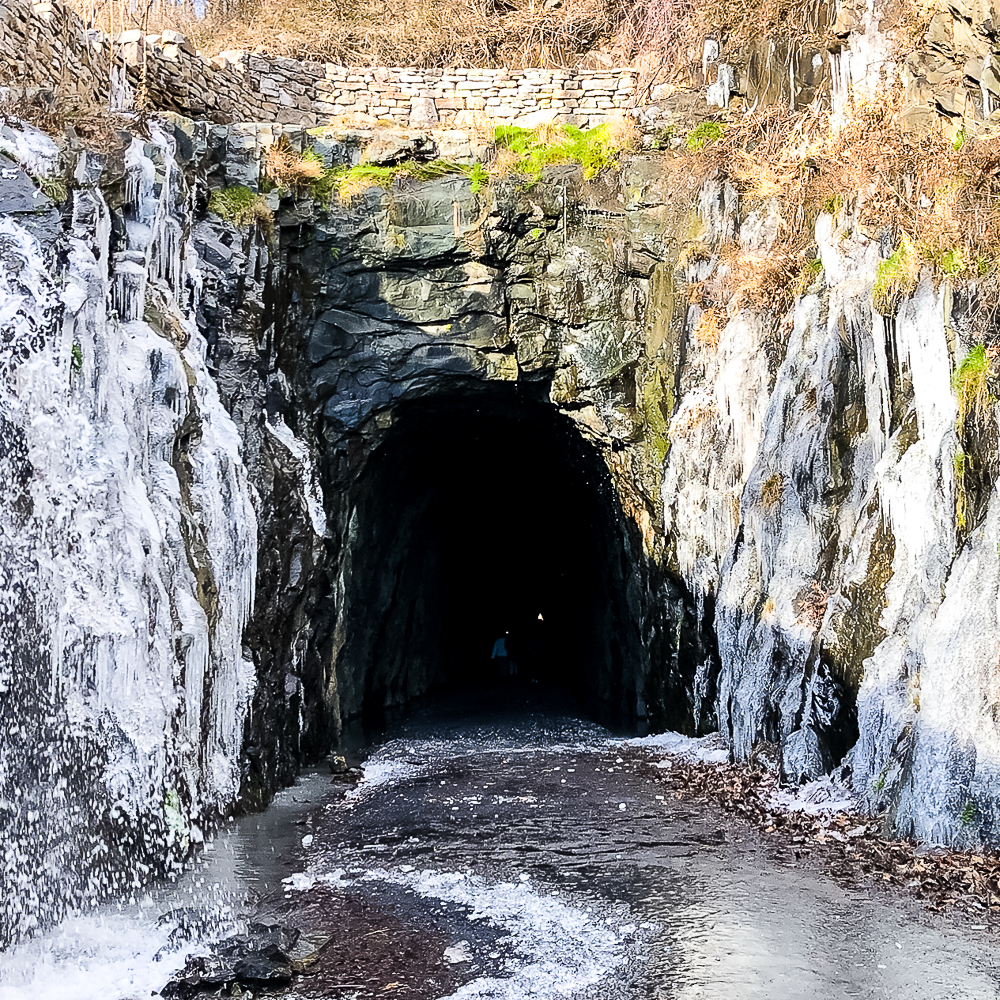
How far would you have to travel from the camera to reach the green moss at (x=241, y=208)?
1245 centimetres

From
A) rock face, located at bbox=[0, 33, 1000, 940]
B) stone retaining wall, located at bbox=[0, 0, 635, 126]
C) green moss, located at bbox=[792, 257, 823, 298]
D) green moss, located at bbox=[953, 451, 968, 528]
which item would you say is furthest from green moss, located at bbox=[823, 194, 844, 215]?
stone retaining wall, located at bbox=[0, 0, 635, 126]

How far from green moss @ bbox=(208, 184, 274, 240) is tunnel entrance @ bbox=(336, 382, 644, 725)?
3397 mm

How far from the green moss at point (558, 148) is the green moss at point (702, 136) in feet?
3.33

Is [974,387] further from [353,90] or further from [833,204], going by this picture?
[353,90]

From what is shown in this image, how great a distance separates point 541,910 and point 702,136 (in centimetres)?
1122

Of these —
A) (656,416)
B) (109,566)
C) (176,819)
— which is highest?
(656,416)

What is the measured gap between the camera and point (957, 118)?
34.6 feet

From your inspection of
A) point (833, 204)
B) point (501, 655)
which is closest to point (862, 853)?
point (833, 204)

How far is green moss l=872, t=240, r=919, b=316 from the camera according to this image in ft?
32.2

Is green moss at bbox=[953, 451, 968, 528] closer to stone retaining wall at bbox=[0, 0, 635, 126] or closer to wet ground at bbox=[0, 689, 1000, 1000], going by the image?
wet ground at bbox=[0, 689, 1000, 1000]

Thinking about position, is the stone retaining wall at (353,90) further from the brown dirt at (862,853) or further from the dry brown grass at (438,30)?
the brown dirt at (862,853)

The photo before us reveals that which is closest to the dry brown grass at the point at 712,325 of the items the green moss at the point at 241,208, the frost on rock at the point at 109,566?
the green moss at the point at 241,208

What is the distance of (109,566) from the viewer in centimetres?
874

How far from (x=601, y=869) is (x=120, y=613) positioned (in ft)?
15.4
